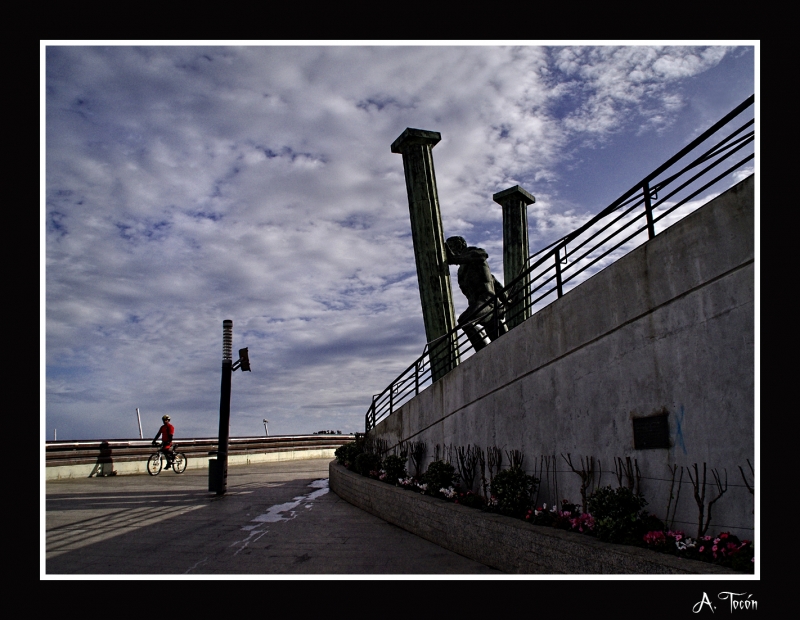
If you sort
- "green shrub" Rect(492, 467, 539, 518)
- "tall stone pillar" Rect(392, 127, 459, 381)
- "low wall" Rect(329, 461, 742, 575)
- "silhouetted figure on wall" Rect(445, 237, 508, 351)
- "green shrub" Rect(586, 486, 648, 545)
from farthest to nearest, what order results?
1. "tall stone pillar" Rect(392, 127, 459, 381)
2. "silhouetted figure on wall" Rect(445, 237, 508, 351)
3. "green shrub" Rect(492, 467, 539, 518)
4. "green shrub" Rect(586, 486, 648, 545)
5. "low wall" Rect(329, 461, 742, 575)

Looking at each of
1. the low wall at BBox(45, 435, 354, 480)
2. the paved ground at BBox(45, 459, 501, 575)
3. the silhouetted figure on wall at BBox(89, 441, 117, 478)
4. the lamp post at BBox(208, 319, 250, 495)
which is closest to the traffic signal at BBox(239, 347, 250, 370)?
the lamp post at BBox(208, 319, 250, 495)

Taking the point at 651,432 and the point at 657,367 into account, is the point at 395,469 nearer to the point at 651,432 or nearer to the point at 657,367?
the point at 651,432

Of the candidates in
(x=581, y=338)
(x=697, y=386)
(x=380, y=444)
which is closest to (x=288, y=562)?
(x=581, y=338)

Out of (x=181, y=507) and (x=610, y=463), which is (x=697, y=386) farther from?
(x=181, y=507)

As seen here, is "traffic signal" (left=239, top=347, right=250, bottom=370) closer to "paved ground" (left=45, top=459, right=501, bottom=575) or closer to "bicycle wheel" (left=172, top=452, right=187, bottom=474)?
"paved ground" (left=45, top=459, right=501, bottom=575)

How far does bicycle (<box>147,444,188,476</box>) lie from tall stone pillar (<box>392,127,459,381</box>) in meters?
11.1

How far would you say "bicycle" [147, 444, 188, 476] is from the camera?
1969 cm

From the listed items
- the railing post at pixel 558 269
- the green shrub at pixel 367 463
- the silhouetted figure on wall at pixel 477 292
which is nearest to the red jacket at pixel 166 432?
the green shrub at pixel 367 463

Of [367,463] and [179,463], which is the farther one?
[179,463]

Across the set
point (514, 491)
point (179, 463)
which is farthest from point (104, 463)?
point (514, 491)

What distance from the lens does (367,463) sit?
46.7ft

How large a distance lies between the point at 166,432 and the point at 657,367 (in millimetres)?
17519

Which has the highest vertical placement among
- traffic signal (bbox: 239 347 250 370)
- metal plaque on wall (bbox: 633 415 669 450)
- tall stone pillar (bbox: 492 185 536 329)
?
tall stone pillar (bbox: 492 185 536 329)

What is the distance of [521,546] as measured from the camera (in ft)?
22.2
